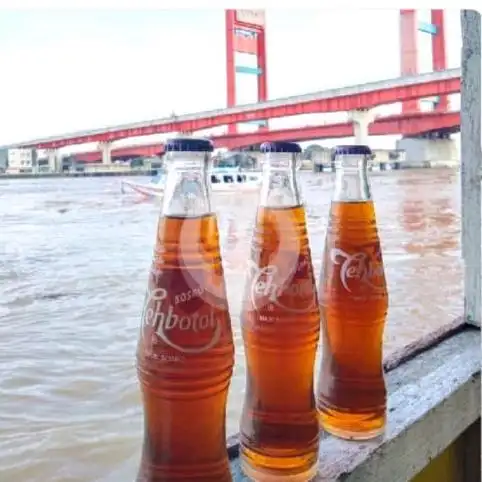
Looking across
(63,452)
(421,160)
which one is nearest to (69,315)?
(63,452)

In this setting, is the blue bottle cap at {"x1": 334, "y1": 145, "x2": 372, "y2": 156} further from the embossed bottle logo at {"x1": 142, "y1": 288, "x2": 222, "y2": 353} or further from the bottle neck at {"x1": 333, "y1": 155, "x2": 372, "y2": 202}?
the embossed bottle logo at {"x1": 142, "y1": 288, "x2": 222, "y2": 353}

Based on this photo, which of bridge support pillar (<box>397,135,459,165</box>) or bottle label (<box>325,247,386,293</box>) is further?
bridge support pillar (<box>397,135,459,165</box>)

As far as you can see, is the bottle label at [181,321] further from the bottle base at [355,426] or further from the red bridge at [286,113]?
the red bridge at [286,113]

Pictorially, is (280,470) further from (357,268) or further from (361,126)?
(361,126)

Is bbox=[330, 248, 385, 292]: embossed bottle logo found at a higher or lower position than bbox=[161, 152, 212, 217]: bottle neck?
lower

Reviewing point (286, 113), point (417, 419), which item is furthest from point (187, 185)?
point (286, 113)

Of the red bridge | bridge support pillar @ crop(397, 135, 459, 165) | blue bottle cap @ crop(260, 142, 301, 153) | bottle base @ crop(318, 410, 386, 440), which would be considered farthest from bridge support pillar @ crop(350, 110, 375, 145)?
bridge support pillar @ crop(397, 135, 459, 165)

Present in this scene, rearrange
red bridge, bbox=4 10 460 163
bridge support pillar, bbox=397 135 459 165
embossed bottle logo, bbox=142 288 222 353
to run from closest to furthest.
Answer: embossed bottle logo, bbox=142 288 222 353 < red bridge, bbox=4 10 460 163 < bridge support pillar, bbox=397 135 459 165

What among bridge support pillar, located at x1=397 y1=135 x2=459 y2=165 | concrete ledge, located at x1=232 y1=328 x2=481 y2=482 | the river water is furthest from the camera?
bridge support pillar, located at x1=397 y1=135 x2=459 y2=165
